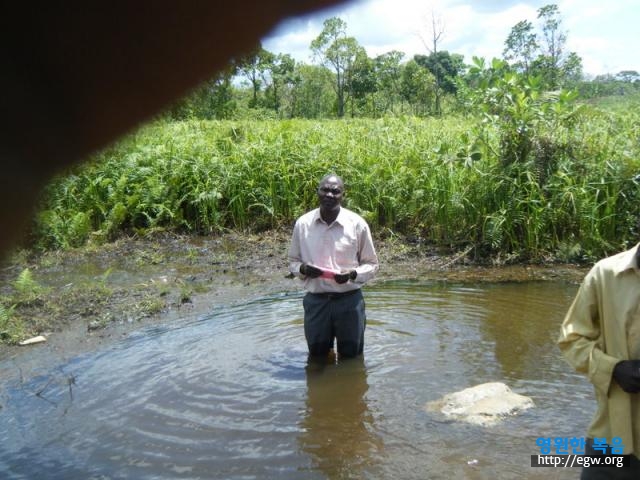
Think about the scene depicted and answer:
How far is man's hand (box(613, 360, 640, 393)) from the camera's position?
2430mm

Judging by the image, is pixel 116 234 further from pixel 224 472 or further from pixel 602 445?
pixel 602 445

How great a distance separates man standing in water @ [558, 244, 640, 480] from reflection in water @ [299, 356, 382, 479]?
1742mm

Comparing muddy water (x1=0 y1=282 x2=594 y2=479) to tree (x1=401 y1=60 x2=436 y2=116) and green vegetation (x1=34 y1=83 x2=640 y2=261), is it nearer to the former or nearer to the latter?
green vegetation (x1=34 y1=83 x2=640 y2=261)

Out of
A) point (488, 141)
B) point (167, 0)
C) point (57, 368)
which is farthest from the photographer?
point (488, 141)

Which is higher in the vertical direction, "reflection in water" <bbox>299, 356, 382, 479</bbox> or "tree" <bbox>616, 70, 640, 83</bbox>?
"tree" <bbox>616, 70, 640, 83</bbox>

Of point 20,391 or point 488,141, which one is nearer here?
point 20,391

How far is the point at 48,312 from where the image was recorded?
23.7ft

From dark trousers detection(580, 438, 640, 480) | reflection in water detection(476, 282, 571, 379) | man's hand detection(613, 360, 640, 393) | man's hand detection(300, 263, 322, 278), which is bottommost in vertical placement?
reflection in water detection(476, 282, 571, 379)

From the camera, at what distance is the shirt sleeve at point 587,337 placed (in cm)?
255

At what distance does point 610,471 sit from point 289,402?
2.82m

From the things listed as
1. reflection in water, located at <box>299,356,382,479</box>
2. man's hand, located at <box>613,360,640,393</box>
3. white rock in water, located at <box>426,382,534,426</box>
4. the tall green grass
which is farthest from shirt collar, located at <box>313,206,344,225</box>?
A: the tall green grass

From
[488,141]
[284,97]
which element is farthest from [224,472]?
[284,97]

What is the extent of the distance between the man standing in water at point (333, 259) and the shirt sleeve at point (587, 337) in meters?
2.38

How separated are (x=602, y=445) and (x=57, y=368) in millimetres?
4763
